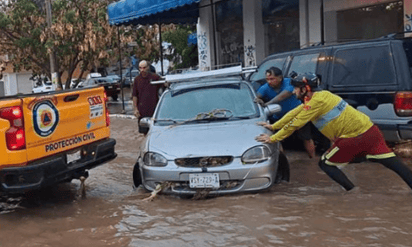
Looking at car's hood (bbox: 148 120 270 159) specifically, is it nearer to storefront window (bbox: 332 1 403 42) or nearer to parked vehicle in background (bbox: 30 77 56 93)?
storefront window (bbox: 332 1 403 42)

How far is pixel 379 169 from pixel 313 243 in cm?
341

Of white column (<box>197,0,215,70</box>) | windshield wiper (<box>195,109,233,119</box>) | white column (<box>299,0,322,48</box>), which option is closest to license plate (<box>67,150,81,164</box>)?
windshield wiper (<box>195,109,233,119</box>)

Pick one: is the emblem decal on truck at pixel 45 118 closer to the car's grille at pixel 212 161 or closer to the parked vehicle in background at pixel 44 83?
the car's grille at pixel 212 161

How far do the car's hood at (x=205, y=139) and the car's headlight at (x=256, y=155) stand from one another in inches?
2.0

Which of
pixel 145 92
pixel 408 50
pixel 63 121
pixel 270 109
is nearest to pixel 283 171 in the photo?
pixel 270 109

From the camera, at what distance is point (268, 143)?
6020 mm

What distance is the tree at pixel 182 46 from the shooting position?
25312 mm

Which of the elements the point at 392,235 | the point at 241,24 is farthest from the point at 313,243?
the point at 241,24

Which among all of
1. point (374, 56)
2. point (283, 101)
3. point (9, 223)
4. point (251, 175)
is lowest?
point (9, 223)

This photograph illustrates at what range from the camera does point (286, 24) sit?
1509 centimetres

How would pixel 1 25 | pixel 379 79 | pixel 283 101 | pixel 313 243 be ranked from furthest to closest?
pixel 1 25, pixel 283 101, pixel 379 79, pixel 313 243

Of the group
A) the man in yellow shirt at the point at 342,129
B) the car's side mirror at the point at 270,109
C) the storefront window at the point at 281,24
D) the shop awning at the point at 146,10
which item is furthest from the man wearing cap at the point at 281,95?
the storefront window at the point at 281,24

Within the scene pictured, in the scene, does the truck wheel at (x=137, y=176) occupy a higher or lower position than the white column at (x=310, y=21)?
lower

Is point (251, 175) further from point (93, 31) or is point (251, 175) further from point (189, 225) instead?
point (93, 31)
